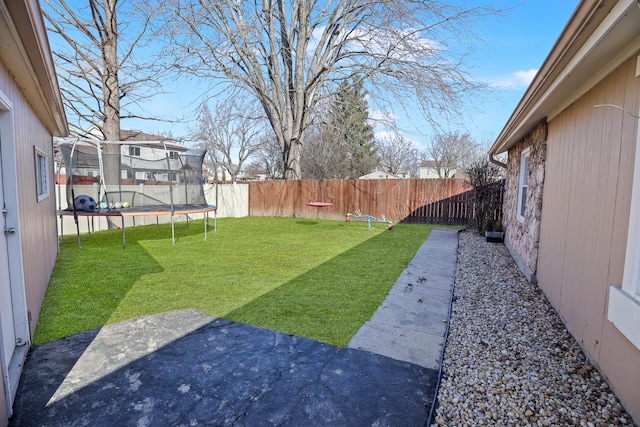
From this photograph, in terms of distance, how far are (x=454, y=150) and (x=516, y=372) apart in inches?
1111

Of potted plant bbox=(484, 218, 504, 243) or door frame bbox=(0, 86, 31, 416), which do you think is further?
potted plant bbox=(484, 218, 504, 243)

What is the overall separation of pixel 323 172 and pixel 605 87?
22.1 meters

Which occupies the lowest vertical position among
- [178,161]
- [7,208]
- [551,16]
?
[7,208]

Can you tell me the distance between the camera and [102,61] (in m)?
9.30

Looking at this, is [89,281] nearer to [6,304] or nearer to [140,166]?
[6,304]

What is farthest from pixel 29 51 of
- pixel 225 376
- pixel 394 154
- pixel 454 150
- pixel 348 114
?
pixel 454 150

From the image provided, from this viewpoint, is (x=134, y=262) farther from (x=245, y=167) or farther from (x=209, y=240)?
(x=245, y=167)

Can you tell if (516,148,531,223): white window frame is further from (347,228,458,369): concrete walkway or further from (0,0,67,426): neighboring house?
(0,0,67,426): neighboring house

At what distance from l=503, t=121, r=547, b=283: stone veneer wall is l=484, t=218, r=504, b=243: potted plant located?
38.6 inches

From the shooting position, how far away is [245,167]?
31.8 meters

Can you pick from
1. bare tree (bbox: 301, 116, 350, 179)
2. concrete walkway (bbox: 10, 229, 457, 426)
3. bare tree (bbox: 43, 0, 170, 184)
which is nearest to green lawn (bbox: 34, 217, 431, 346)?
concrete walkway (bbox: 10, 229, 457, 426)

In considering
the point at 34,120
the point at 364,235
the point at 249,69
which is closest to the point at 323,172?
the point at 249,69

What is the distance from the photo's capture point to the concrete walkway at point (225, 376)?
190 cm

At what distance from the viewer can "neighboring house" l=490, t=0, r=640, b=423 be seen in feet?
6.33
